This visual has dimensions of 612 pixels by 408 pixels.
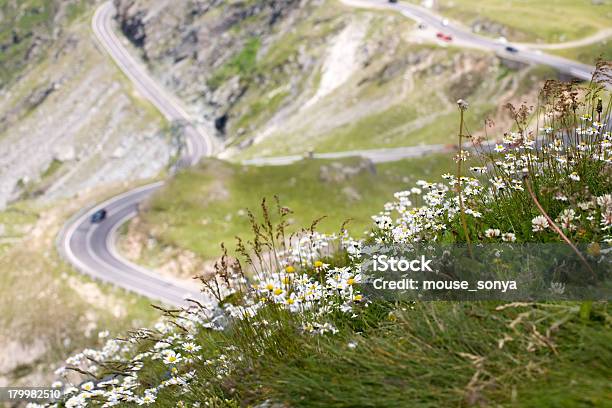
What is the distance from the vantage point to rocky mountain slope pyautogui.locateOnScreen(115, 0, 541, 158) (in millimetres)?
74562

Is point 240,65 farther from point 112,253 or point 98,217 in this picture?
point 112,253

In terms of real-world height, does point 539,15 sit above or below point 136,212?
above

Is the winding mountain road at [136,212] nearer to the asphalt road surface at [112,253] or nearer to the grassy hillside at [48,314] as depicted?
the asphalt road surface at [112,253]

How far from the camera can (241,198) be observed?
169 ft

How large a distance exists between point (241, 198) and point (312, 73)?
59.6 metres

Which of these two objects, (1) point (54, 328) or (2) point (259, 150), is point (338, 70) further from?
(1) point (54, 328)

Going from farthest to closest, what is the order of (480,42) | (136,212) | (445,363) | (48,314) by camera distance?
(480,42) → (136,212) → (48,314) → (445,363)

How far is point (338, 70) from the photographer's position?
97562mm

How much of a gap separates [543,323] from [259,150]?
81273mm

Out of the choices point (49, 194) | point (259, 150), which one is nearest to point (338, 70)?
point (259, 150)

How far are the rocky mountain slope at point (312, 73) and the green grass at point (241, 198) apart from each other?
21.8 meters

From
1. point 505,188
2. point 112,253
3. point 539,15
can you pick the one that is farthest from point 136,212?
point 539,15

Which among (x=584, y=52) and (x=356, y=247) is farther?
(x=584, y=52)

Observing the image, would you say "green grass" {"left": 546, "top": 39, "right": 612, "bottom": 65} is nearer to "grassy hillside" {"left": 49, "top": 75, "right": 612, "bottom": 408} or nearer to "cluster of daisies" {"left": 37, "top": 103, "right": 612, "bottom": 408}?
"cluster of daisies" {"left": 37, "top": 103, "right": 612, "bottom": 408}
